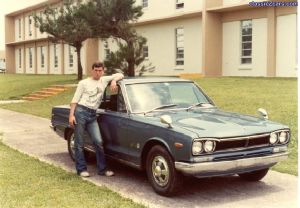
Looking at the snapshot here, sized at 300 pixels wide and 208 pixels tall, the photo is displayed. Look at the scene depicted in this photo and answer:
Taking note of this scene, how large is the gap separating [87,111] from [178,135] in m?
1.92

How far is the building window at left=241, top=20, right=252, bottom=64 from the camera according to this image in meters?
27.0

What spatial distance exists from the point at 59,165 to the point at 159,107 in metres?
2.33

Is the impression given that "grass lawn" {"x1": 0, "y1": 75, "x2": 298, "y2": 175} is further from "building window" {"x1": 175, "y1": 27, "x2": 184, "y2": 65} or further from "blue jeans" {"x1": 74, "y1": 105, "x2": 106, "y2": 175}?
"building window" {"x1": 175, "y1": 27, "x2": 184, "y2": 65}

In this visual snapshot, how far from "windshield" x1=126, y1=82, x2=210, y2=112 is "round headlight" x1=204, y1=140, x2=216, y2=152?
144 centimetres

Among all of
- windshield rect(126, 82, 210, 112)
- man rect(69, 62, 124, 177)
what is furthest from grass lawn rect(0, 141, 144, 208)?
windshield rect(126, 82, 210, 112)

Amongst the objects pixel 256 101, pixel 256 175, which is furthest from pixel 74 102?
pixel 256 101

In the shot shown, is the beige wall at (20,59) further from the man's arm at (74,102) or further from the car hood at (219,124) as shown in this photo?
the car hood at (219,124)

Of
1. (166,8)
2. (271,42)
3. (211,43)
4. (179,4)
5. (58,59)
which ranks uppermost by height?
(179,4)

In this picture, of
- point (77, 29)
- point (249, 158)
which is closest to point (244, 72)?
point (77, 29)

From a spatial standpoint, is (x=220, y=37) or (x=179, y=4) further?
(x=179, y=4)

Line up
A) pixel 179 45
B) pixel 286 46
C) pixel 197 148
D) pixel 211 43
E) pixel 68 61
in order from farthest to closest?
pixel 68 61, pixel 179 45, pixel 211 43, pixel 286 46, pixel 197 148

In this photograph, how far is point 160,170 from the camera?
6.33m

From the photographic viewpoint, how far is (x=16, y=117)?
1711cm

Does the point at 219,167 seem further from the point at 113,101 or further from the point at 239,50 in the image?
the point at 239,50
